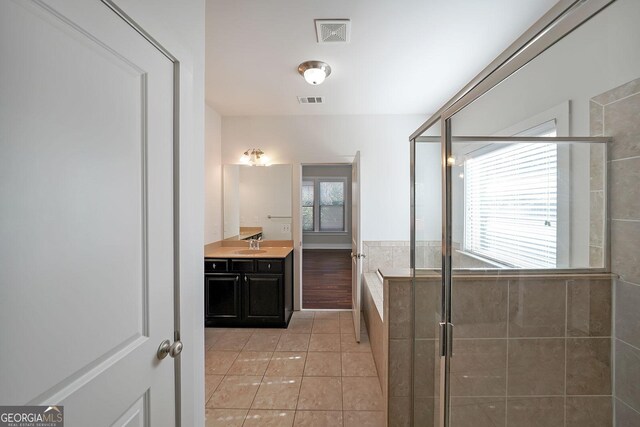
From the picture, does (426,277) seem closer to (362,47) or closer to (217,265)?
(362,47)

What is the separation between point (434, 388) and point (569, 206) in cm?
105

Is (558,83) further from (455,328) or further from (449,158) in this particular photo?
(455,328)

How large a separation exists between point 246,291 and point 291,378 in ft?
3.89

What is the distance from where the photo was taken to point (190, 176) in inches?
43.7

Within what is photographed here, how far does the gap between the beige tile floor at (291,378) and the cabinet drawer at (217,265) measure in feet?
2.24

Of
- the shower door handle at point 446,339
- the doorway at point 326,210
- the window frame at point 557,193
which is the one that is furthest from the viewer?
the doorway at point 326,210

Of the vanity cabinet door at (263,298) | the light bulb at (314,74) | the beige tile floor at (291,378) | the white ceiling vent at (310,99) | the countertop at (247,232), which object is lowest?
the beige tile floor at (291,378)

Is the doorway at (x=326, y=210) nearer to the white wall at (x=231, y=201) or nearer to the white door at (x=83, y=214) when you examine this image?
the white wall at (x=231, y=201)

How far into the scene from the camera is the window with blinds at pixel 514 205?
3.66ft

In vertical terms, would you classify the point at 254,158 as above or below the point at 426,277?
above

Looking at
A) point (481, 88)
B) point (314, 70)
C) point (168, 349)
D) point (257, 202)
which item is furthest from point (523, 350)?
point (257, 202)

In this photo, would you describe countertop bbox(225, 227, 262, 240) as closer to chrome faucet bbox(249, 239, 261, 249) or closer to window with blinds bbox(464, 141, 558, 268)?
chrome faucet bbox(249, 239, 261, 249)

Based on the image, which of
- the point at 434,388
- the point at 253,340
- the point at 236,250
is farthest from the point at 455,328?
the point at 236,250

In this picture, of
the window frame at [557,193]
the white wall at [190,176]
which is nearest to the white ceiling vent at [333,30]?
the white wall at [190,176]
